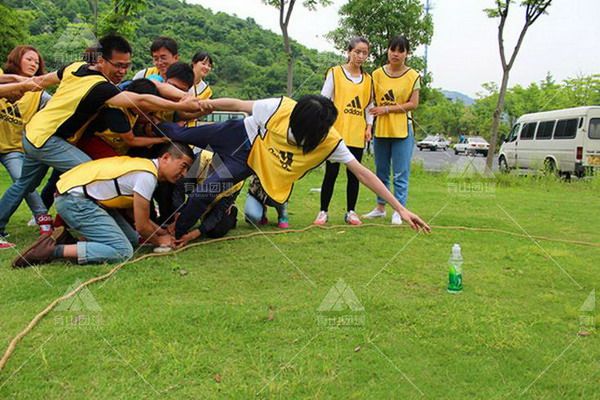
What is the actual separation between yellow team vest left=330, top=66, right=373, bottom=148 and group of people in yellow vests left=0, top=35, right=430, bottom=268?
11.4 inches

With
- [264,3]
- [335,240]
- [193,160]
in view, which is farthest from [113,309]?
[264,3]

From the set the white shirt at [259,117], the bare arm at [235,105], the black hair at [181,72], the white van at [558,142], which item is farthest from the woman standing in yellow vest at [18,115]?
the white van at [558,142]

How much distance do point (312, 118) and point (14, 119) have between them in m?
2.50

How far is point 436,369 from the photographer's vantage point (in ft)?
6.89

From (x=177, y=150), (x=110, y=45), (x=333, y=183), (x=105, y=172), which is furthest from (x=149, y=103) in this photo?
(x=333, y=183)

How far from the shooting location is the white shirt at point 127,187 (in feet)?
10.9

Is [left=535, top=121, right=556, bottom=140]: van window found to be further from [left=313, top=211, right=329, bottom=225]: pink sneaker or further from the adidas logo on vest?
[left=313, top=211, right=329, bottom=225]: pink sneaker

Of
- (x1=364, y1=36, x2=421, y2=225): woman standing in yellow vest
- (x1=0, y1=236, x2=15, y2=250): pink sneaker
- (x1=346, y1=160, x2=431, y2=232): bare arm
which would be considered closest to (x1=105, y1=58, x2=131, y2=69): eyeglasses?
(x1=0, y1=236, x2=15, y2=250): pink sneaker

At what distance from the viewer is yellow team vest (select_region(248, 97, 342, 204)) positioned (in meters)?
3.56

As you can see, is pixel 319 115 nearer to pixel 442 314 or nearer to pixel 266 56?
pixel 442 314

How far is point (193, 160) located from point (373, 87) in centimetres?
198

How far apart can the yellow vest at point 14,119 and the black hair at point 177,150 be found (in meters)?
1.23

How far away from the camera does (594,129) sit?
11.9m

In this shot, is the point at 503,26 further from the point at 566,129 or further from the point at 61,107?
the point at 61,107
